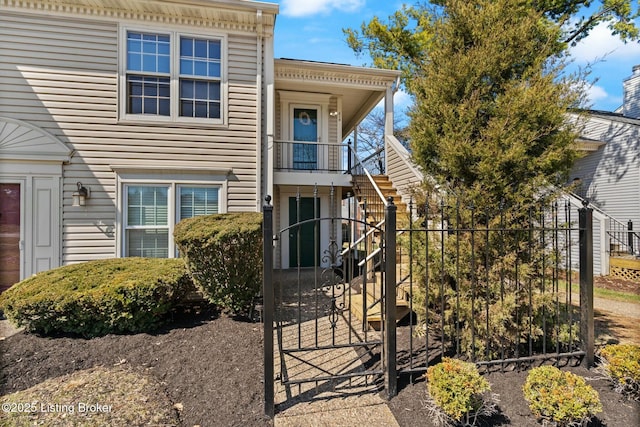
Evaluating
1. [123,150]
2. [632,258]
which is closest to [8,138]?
[123,150]

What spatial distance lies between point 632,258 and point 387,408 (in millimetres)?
8969

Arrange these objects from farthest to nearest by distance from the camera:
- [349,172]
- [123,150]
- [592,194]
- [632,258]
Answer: [592,194], [349,172], [632,258], [123,150]

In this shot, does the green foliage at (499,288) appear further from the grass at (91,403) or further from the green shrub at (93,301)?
the green shrub at (93,301)

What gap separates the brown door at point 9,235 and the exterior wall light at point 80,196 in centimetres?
93

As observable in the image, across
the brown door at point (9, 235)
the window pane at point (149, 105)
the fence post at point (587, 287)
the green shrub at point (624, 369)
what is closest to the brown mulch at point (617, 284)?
the fence post at point (587, 287)

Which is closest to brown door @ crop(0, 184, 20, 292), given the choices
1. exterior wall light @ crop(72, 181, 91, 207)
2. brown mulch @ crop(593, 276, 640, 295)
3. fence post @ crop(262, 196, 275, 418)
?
exterior wall light @ crop(72, 181, 91, 207)

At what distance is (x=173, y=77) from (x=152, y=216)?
106 inches

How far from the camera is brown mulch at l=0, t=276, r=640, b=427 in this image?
8.41 feet

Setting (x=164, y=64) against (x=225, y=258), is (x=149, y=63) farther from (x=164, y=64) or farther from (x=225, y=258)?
(x=225, y=258)

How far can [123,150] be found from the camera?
5.90 meters

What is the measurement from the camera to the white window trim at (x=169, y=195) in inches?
230

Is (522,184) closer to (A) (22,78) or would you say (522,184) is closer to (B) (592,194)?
(A) (22,78)

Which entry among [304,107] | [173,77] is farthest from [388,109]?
[173,77]

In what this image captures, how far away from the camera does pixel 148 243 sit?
19.7 feet
